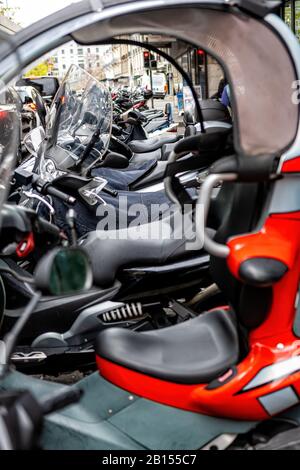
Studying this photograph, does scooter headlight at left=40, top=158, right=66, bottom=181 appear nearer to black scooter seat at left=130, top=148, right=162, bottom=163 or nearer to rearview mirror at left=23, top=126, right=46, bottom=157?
rearview mirror at left=23, top=126, right=46, bottom=157

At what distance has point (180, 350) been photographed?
7.22ft

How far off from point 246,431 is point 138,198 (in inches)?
111

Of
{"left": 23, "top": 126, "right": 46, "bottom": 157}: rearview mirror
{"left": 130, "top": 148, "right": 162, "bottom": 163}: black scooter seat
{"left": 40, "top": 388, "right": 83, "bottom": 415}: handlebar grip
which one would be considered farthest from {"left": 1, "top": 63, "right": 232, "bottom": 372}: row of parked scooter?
{"left": 130, "top": 148, "right": 162, "bottom": 163}: black scooter seat

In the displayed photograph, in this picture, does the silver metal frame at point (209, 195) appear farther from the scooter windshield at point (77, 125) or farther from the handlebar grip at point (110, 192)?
the handlebar grip at point (110, 192)

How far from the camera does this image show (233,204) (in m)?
2.20

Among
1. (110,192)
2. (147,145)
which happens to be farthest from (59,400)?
(147,145)

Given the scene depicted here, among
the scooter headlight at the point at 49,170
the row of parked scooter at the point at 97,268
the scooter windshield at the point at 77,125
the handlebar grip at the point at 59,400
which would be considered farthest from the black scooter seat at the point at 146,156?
the handlebar grip at the point at 59,400

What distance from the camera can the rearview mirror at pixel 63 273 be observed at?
1575 mm

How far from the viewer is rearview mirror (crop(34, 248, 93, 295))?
1.58 meters

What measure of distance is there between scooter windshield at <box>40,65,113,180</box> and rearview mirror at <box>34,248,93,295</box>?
2702mm

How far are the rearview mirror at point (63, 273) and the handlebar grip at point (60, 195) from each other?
196 cm

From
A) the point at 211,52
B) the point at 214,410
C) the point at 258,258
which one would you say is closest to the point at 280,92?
the point at 211,52

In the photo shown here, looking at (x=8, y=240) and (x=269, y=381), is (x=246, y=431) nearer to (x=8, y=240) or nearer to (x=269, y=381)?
(x=269, y=381)

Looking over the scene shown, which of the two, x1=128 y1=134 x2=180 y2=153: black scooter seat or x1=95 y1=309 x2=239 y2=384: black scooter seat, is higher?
x1=95 y1=309 x2=239 y2=384: black scooter seat
